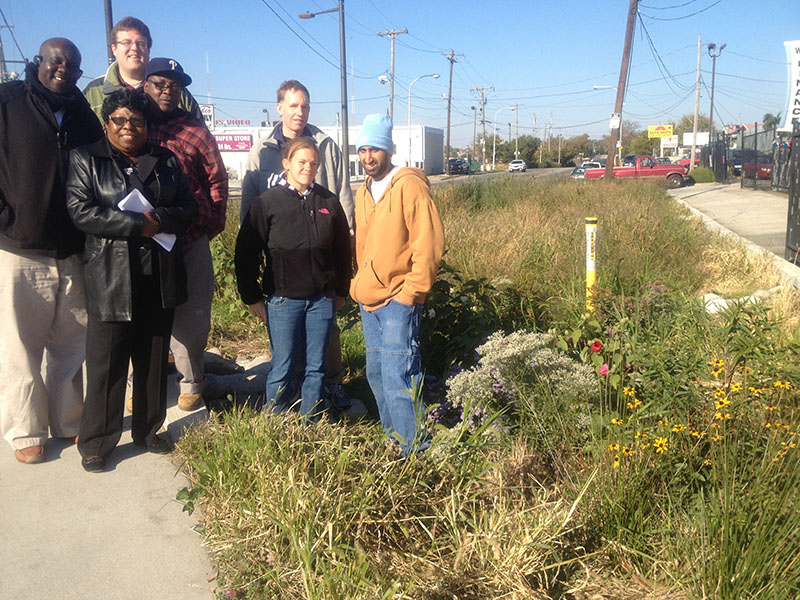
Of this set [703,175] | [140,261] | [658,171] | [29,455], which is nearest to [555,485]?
[140,261]

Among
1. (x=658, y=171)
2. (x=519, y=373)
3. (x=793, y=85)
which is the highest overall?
(x=658, y=171)

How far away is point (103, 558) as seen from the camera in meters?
2.75

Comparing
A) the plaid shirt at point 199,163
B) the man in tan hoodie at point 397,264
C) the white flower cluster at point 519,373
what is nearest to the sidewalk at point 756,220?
the white flower cluster at point 519,373

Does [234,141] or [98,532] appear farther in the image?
[234,141]

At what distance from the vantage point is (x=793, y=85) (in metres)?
8.30

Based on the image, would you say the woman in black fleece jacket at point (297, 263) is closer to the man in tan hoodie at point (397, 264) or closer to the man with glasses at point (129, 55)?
the man in tan hoodie at point (397, 264)

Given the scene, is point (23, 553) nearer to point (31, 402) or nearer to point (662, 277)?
point (31, 402)

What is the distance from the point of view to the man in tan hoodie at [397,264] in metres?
3.34

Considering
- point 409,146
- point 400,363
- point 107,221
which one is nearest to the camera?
point 107,221

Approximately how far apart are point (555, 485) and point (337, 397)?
185 centimetres

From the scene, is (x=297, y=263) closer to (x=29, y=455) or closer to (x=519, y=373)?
(x=519, y=373)

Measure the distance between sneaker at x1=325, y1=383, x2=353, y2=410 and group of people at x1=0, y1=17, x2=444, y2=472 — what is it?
0.58 metres

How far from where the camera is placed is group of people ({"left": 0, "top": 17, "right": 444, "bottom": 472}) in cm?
329

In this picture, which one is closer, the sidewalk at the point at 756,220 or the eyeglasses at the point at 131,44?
the eyeglasses at the point at 131,44
